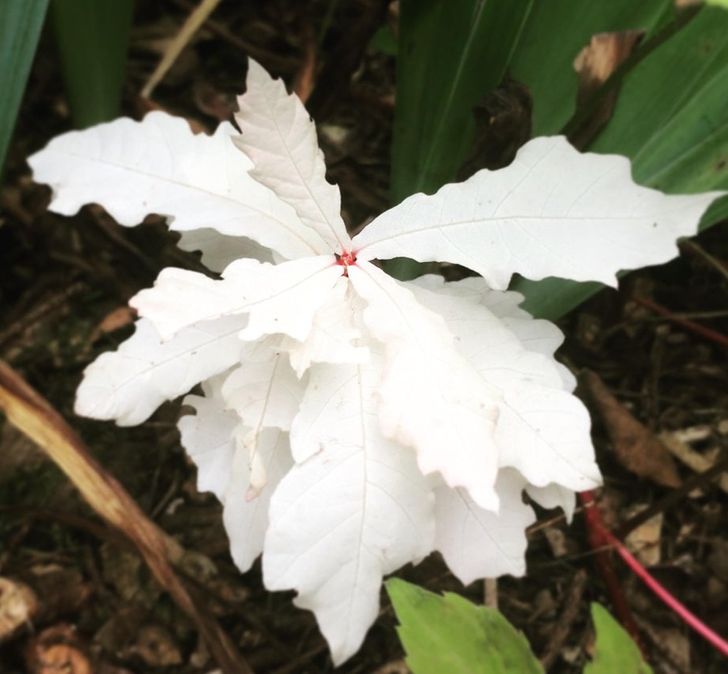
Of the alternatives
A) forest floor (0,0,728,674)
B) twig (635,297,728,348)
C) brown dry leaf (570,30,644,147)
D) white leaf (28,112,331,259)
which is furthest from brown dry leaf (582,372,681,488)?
white leaf (28,112,331,259)

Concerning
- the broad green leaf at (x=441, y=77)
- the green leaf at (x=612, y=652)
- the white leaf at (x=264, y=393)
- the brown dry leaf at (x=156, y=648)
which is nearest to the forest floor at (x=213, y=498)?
the brown dry leaf at (x=156, y=648)

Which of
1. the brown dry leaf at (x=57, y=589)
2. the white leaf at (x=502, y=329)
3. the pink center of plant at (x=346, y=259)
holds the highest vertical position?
the pink center of plant at (x=346, y=259)

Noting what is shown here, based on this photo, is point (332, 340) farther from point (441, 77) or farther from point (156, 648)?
point (156, 648)

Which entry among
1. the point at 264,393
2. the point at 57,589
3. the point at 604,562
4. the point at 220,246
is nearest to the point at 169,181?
the point at 220,246

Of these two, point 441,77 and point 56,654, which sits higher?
point 441,77

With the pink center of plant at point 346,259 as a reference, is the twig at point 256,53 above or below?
above

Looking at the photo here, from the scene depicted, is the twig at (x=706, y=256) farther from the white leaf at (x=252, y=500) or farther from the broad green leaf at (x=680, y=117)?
the white leaf at (x=252, y=500)

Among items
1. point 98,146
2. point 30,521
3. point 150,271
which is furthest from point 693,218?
point 30,521
